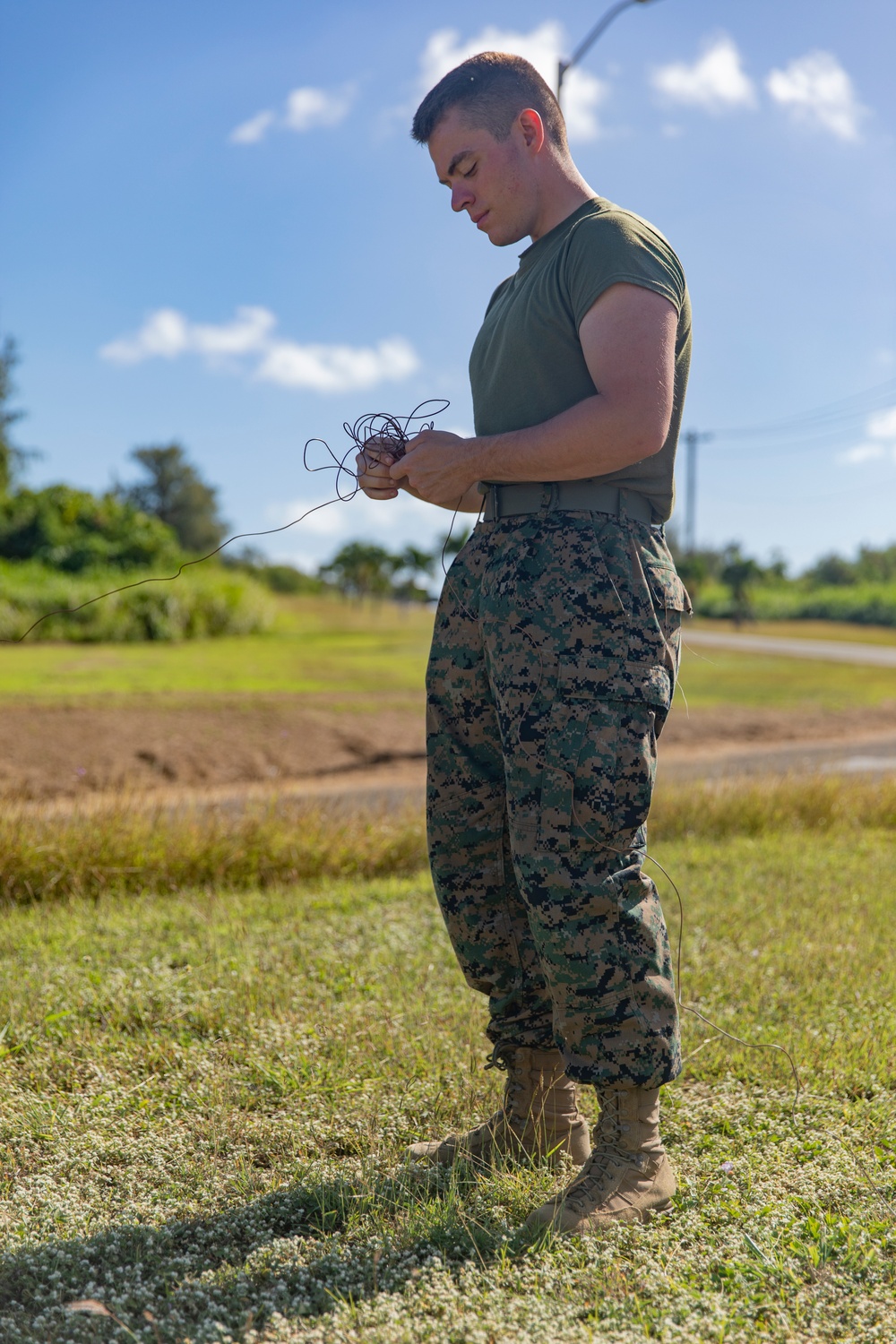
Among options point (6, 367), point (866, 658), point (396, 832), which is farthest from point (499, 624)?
point (6, 367)

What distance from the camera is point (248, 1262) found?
2.04 metres

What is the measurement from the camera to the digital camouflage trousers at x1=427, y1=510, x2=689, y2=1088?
2059 mm

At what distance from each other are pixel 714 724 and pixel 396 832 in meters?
7.15

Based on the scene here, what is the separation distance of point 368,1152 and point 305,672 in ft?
45.4

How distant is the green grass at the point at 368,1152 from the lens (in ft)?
6.24

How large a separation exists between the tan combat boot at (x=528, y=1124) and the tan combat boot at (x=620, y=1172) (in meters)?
0.20

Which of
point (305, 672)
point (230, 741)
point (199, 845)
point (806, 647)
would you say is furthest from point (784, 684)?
point (199, 845)

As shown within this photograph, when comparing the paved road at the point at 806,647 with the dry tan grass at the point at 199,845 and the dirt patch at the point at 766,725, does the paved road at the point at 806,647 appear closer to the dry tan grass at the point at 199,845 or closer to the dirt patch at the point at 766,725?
the dirt patch at the point at 766,725

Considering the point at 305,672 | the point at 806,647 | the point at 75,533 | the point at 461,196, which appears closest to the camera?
the point at 461,196

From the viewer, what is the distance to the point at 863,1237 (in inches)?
83.2

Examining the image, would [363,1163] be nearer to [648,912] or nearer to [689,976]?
[648,912]

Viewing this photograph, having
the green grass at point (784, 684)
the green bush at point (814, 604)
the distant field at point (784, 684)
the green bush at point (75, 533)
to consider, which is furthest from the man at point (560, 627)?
the green bush at point (814, 604)

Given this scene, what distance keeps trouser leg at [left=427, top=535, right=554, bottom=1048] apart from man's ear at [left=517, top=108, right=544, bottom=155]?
85cm

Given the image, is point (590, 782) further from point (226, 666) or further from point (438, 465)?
point (226, 666)
